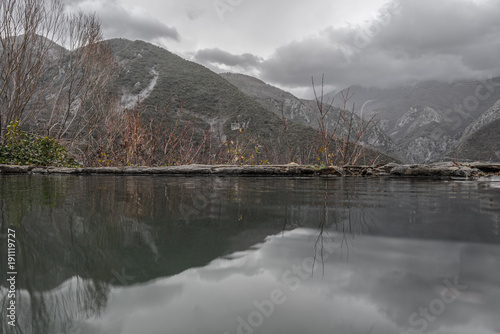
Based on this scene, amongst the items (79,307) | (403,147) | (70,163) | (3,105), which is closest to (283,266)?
(79,307)

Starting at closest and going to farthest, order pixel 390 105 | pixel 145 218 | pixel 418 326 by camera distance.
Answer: pixel 418 326, pixel 145 218, pixel 390 105

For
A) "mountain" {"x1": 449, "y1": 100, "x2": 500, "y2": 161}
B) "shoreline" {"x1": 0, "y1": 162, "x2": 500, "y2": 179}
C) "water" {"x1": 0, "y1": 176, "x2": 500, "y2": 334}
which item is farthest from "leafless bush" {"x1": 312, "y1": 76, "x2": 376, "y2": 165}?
"mountain" {"x1": 449, "y1": 100, "x2": 500, "y2": 161}

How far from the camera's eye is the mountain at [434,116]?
64.2 meters

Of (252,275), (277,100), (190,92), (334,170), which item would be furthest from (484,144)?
(252,275)

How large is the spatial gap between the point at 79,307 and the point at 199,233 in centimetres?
47

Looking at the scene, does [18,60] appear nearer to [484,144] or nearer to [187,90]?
[187,90]

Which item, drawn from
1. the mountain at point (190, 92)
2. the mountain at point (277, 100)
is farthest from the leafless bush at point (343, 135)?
the mountain at point (277, 100)

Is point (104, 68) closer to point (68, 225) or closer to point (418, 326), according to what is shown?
point (68, 225)

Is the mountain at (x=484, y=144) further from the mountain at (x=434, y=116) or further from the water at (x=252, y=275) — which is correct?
the water at (x=252, y=275)

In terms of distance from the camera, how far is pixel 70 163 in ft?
24.3

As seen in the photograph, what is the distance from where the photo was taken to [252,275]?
24.7 inches

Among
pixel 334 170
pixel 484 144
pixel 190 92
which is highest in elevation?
pixel 190 92

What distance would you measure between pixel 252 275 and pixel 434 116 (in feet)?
320

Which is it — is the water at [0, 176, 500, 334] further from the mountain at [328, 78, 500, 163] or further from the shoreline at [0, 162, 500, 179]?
the mountain at [328, 78, 500, 163]
